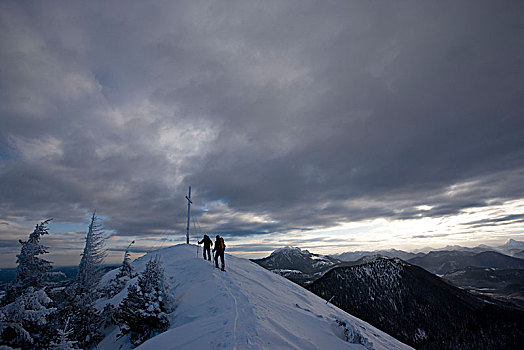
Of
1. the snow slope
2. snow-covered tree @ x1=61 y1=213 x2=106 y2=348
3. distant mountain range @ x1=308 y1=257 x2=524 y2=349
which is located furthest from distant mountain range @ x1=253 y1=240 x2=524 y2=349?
snow-covered tree @ x1=61 y1=213 x2=106 y2=348

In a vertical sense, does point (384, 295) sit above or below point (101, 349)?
below

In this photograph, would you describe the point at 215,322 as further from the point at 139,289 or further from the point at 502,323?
the point at 502,323

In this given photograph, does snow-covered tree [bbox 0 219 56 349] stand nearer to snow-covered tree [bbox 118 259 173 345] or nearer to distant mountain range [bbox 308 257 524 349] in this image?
snow-covered tree [bbox 118 259 173 345]

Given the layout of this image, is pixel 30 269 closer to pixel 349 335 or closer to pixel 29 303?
pixel 29 303

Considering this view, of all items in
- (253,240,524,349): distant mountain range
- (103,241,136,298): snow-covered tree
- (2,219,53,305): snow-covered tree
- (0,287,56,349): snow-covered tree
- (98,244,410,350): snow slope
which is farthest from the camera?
(253,240,524,349): distant mountain range

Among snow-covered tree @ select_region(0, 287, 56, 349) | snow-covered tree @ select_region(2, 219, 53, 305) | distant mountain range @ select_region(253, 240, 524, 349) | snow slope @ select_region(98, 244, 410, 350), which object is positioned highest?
snow-covered tree @ select_region(2, 219, 53, 305)

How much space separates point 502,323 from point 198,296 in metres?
214

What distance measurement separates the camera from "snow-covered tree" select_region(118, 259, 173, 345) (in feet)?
36.8

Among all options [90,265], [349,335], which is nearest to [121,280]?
[90,265]

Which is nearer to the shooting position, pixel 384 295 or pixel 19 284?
pixel 19 284

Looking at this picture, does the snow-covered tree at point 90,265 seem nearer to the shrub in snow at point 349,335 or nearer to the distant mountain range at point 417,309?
the shrub in snow at point 349,335

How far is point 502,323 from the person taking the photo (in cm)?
14400

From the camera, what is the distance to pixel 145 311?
1126 centimetres

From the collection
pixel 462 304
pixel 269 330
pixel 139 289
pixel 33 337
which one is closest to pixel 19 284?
pixel 33 337
